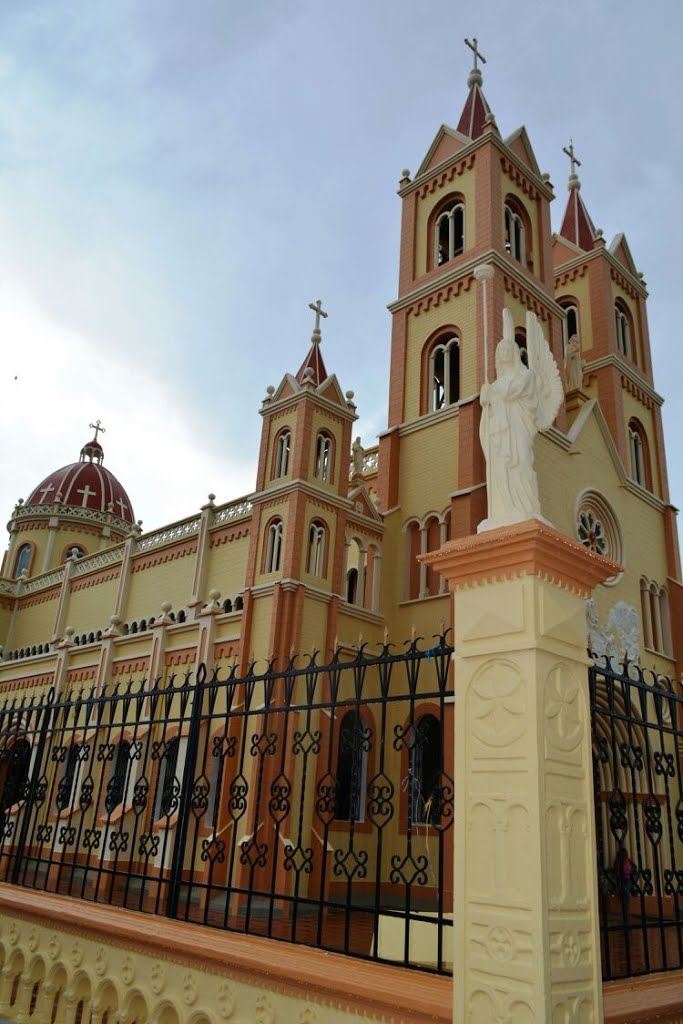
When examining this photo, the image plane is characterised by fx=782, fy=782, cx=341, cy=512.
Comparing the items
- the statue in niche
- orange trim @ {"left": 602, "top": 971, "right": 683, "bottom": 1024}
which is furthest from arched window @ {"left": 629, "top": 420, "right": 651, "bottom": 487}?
orange trim @ {"left": 602, "top": 971, "right": 683, "bottom": 1024}

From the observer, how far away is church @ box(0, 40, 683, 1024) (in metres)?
17.6

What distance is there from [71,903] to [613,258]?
2622cm

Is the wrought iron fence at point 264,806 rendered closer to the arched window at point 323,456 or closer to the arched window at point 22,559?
the arched window at point 323,456

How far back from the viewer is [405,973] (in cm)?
434

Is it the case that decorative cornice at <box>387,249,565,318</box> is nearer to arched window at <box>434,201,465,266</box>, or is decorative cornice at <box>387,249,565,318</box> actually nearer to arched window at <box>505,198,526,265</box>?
arched window at <box>434,201,465,266</box>

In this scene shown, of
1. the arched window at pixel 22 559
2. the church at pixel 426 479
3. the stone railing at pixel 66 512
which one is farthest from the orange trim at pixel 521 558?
the arched window at pixel 22 559

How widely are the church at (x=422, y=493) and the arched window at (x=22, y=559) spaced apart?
9620mm

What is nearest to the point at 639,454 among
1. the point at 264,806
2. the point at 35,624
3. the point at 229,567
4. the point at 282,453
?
the point at 282,453

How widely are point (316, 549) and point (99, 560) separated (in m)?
13.2

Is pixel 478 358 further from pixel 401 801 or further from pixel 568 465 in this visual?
pixel 401 801

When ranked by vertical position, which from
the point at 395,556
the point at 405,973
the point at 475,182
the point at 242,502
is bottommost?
the point at 405,973

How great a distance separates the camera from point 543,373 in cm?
552

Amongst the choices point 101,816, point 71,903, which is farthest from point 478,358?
point 71,903

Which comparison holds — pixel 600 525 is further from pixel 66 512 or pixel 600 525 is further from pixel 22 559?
pixel 22 559
